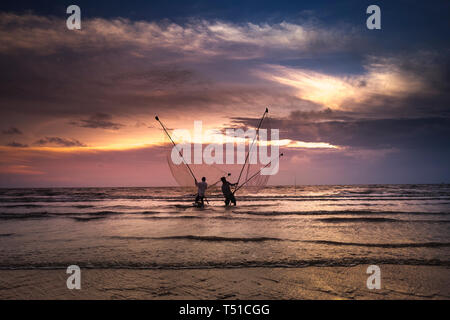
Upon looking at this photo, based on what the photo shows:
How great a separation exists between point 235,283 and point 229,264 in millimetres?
1207

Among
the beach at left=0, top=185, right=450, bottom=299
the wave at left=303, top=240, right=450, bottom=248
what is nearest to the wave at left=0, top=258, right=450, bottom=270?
the beach at left=0, top=185, right=450, bottom=299

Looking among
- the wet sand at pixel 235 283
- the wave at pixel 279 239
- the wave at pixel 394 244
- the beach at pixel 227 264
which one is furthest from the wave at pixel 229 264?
the wave at pixel 279 239

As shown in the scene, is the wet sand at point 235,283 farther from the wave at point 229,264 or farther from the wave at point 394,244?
the wave at point 394,244

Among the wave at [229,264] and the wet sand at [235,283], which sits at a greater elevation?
the wet sand at [235,283]

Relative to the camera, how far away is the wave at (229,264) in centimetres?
611

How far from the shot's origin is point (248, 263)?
6.33 meters

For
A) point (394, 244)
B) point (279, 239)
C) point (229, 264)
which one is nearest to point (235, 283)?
point (229, 264)

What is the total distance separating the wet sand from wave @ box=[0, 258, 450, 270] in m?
0.23

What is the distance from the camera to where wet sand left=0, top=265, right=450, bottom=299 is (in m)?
4.59

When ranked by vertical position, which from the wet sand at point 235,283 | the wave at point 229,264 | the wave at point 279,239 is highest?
the wet sand at point 235,283

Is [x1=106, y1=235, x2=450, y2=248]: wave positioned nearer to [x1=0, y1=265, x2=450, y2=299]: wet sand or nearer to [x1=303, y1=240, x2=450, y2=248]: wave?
[x1=303, y1=240, x2=450, y2=248]: wave

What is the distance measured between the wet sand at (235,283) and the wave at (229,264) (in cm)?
23
